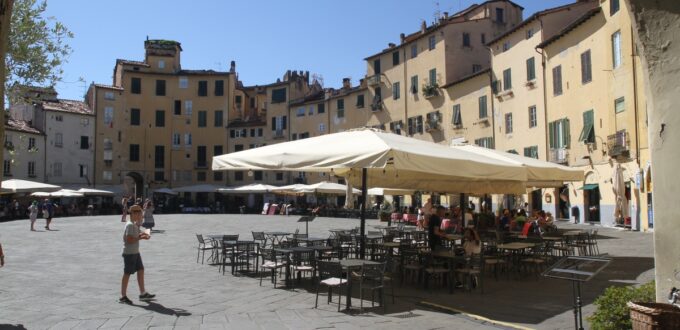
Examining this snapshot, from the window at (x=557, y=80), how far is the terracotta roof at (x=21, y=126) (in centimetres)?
3868

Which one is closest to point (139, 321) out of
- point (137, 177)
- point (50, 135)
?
point (50, 135)

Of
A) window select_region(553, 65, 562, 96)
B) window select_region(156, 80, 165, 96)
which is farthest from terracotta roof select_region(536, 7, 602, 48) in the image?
window select_region(156, 80, 165, 96)

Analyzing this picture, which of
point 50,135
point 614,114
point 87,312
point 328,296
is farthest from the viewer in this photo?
point 50,135

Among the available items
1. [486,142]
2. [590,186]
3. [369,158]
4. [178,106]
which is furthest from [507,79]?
[178,106]

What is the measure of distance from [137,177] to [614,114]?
45.7 meters

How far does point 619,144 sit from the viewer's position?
23188 mm

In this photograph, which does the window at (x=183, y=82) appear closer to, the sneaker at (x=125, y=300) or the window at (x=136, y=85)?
the window at (x=136, y=85)

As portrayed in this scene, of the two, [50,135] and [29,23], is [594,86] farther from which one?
[50,135]

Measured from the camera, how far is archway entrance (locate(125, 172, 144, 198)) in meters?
55.2

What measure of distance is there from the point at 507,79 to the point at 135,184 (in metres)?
39.4

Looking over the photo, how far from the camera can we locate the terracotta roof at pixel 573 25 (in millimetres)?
25109

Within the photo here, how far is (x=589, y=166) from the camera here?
2645 centimetres

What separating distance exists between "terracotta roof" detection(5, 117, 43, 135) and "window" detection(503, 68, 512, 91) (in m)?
36.2

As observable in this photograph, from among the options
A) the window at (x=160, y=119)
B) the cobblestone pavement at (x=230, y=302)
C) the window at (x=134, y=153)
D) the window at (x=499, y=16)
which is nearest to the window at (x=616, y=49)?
the cobblestone pavement at (x=230, y=302)
